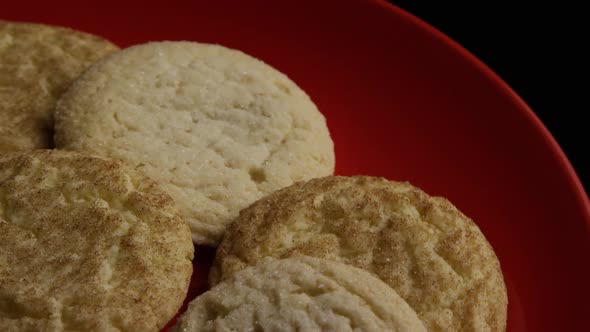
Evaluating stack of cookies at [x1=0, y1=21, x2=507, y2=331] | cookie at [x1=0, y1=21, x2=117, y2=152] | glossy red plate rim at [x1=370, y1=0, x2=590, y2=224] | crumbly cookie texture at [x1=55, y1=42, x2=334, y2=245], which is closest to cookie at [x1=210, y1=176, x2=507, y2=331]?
stack of cookies at [x1=0, y1=21, x2=507, y2=331]

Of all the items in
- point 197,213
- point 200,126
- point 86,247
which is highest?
point 200,126

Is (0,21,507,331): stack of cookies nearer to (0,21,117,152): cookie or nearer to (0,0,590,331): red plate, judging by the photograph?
(0,21,117,152): cookie

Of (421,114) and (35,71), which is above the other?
(421,114)

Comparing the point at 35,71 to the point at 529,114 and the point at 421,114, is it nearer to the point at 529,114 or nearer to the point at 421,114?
the point at 421,114

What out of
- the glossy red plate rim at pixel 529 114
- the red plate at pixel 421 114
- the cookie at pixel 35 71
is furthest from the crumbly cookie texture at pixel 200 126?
the glossy red plate rim at pixel 529 114

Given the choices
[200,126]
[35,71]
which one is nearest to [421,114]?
[200,126]

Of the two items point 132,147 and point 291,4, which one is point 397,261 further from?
point 291,4
